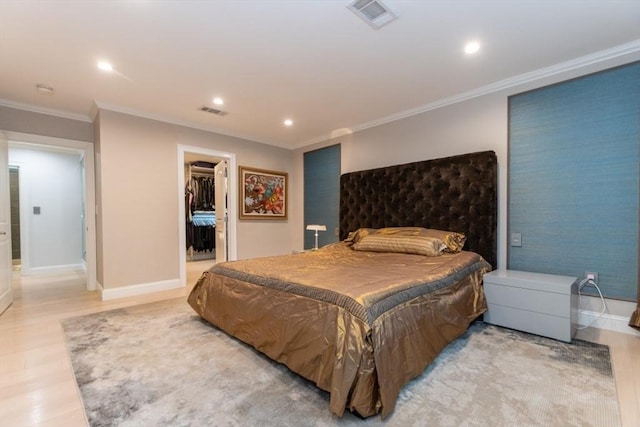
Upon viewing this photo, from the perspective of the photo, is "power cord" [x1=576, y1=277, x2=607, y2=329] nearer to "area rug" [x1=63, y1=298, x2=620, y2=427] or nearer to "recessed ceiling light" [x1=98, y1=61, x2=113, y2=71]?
"area rug" [x1=63, y1=298, x2=620, y2=427]

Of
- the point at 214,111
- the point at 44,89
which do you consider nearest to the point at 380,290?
the point at 214,111

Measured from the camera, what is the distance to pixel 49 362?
6.81 ft

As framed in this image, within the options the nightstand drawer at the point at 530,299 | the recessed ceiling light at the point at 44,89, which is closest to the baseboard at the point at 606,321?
the nightstand drawer at the point at 530,299

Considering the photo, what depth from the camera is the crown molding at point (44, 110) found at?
11.4 feet

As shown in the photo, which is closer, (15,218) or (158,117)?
(158,117)

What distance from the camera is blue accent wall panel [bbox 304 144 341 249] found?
4828mm

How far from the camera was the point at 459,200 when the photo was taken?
327 centimetres

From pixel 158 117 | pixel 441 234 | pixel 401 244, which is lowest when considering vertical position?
pixel 401 244

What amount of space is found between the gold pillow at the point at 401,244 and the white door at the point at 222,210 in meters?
2.41

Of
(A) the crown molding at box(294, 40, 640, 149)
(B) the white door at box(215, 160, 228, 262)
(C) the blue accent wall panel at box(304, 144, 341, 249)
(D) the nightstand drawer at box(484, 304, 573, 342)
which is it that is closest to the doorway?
(B) the white door at box(215, 160, 228, 262)

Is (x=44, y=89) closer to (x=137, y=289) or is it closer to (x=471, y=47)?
(x=137, y=289)

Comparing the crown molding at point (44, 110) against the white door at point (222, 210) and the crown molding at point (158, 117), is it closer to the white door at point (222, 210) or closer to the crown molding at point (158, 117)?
the crown molding at point (158, 117)

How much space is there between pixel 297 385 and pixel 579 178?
2.96 meters

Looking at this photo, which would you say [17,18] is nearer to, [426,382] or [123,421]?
[123,421]
